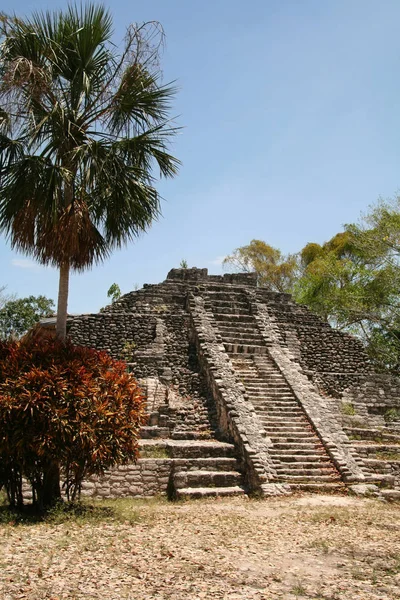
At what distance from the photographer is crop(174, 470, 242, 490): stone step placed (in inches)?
390

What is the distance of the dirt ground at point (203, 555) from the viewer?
4.94 m

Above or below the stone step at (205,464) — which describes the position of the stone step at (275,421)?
above

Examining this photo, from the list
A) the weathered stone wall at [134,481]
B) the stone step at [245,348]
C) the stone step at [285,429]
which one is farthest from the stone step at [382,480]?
the stone step at [245,348]

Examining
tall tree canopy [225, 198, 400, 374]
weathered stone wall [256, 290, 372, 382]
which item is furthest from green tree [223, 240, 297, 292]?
weathered stone wall [256, 290, 372, 382]

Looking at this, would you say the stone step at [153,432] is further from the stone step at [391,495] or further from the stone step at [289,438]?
the stone step at [391,495]

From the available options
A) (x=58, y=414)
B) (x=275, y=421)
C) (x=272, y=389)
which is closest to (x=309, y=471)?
(x=275, y=421)

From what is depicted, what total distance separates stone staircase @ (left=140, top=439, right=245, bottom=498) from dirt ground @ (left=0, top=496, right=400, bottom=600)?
3.81ft

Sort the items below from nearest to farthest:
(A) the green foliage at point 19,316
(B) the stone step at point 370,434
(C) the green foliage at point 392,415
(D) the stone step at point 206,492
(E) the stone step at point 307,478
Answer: (D) the stone step at point 206,492, (E) the stone step at point 307,478, (B) the stone step at point 370,434, (C) the green foliage at point 392,415, (A) the green foliage at point 19,316

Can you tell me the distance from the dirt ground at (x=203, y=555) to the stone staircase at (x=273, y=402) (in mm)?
1955

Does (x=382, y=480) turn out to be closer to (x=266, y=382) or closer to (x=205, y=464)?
(x=205, y=464)

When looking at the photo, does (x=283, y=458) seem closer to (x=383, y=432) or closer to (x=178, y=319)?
(x=383, y=432)

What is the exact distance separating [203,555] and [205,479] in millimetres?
4089

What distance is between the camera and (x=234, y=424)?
11422 mm

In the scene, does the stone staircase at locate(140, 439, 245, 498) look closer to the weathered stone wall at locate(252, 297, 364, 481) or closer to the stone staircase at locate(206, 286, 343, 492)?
the stone staircase at locate(206, 286, 343, 492)
